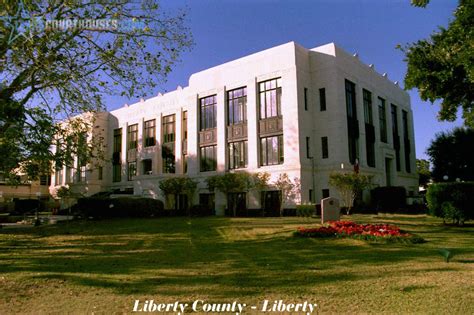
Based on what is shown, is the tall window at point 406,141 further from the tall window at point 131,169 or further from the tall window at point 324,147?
the tall window at point 131,169

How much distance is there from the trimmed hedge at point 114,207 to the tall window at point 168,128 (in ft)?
38.3

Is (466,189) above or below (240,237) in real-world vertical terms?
above

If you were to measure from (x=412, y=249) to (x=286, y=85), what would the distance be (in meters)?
20.1

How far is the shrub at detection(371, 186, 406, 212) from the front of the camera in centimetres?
2856

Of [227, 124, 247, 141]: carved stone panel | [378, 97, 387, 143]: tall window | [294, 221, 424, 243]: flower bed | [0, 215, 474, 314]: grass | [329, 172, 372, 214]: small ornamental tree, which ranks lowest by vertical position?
[0, 215, 474, 314]: grass

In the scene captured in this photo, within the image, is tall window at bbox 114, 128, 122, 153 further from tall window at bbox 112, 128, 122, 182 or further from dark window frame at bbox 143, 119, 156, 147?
dark window frame at bbox 143, 119, 156, 147

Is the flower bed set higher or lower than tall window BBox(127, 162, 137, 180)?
lower

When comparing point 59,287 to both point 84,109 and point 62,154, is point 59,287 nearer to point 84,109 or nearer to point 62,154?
point 62,154

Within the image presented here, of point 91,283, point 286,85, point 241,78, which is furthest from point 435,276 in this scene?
point 241,78

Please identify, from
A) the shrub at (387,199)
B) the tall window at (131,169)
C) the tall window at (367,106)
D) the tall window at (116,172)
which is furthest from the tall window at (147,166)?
the shrub at (387,199)

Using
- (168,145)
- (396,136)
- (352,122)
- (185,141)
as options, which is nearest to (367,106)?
(352,122)

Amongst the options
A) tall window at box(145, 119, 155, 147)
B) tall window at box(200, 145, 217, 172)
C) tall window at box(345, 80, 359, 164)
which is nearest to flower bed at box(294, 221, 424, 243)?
tall window at box(345, 80, 359, 164)

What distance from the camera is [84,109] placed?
48.3 ft

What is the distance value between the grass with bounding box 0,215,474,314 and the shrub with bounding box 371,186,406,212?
1646 cm
